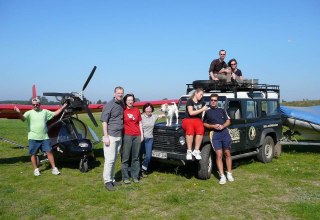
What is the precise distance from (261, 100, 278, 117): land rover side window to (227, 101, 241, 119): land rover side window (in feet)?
4.35

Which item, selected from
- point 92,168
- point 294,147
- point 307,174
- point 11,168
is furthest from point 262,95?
point 11,168

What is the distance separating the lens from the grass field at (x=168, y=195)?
223 inches

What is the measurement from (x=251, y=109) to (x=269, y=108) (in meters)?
1.18

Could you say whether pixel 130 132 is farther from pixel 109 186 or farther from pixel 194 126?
pixel 194 126

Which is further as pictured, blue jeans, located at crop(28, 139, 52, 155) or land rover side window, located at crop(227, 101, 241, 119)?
blue jeans, located at crop(28, 139, 52, 155)

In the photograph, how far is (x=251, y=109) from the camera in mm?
9273

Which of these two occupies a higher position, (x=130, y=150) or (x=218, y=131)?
(x=218, y=131)

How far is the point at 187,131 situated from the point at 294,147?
7949 millimetres

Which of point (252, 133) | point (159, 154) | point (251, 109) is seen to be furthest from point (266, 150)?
point (159, 154)

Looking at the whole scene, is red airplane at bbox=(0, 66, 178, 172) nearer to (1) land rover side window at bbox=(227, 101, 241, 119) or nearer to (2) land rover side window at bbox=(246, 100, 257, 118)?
(1) land rover side window at bbox=(227, 101, 241, 119)

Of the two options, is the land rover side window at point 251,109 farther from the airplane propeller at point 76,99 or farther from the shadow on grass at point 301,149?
the airplane propeller at point 76,99

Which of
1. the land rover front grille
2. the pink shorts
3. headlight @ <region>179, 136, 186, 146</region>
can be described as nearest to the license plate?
the land rover front grille

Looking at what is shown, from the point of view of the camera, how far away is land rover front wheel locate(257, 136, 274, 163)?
383 inches

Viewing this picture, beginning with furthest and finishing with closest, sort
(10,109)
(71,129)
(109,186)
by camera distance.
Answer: (71,129), (10,109), (109,186)
